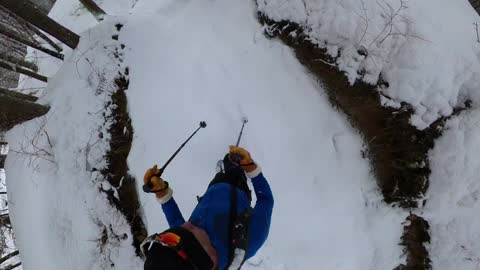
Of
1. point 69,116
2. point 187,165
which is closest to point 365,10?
point 187,165

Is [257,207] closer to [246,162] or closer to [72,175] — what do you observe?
[246,162]

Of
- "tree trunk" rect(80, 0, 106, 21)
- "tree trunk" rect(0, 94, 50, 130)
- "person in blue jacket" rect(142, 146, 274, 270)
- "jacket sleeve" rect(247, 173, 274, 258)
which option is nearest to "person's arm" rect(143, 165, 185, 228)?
"person in blue jacket" rect(142, 146, 274, 270)

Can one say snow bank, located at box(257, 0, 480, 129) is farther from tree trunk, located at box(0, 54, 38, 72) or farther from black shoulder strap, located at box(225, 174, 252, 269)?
tree trunk, located at box(0, 54, 38, 72)

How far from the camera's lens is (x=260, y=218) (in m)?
3.35

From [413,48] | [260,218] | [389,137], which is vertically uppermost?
[413,48]

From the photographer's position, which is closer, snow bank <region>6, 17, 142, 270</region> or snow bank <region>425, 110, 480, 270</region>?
snow bank <region>425, 110, 480, 270</region>

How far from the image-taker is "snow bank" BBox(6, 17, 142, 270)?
20.0 ft

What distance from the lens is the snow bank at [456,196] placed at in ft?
15.8

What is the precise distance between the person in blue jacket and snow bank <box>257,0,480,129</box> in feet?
8.42

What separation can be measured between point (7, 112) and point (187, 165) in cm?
335

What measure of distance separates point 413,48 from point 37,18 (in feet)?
19.4

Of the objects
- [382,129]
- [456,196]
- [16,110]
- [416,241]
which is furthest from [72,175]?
[456,196]

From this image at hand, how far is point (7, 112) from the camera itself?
6.27 metres

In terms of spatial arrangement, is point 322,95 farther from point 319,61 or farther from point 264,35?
point 264,35
